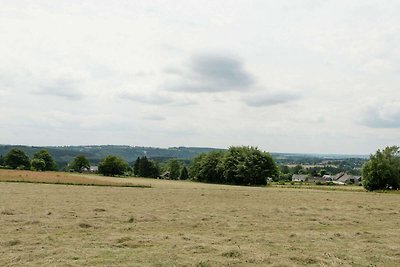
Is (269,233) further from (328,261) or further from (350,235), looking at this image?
(328,261)

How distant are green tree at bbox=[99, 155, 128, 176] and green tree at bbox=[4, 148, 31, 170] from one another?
27.8m

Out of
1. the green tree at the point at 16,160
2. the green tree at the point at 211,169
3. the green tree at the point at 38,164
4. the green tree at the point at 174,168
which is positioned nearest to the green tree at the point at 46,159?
the green tree at the point at 38,164

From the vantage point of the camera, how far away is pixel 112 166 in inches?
4729

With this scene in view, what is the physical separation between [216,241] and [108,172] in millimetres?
109565

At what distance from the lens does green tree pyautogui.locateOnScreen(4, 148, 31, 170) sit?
4980 inches

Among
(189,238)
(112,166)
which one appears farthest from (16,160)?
(189,238)

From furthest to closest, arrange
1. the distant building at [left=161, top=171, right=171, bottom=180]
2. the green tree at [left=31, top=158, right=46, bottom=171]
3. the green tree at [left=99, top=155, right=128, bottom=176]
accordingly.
A: the distant building at [left=161, top=171, right=171, bottom=180]
the green tree at [left=31, top=158, right=46, bottom=171]
the green tree at [left=99, top=155, right=128, bottom=176]

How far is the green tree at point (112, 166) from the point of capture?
120000mm

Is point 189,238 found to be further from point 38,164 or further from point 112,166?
point 38,164

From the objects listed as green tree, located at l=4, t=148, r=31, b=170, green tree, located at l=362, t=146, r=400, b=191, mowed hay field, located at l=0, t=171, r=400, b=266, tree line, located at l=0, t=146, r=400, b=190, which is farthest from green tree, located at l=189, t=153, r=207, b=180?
mowed hay field, located at l=0, t=171, r=400, b=266

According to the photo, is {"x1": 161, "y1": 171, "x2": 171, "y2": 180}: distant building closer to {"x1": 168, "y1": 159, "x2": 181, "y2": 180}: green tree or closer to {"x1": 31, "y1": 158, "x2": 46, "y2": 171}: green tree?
{"x1": 168, "y1": 159, "x2": 181, "y2": 180}: green tree

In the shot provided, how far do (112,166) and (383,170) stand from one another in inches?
3057

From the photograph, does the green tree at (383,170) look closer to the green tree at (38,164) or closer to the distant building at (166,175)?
the distant building at (166,175)

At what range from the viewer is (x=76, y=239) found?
14.8 m
